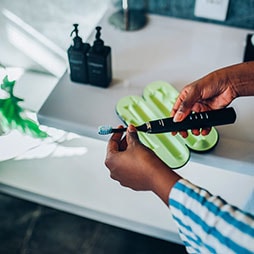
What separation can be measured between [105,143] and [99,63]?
0.93ft

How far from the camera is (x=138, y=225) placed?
1.15 meters

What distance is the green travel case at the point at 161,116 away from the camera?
751 millimetres

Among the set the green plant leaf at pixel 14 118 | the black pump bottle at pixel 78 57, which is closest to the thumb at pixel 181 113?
the black pump bottle at pixel 78 57

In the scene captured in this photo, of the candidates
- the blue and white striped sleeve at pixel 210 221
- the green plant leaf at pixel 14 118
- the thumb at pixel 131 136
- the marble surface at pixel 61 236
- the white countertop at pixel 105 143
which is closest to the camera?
the blue and white striped sleeve at pixel 210 221

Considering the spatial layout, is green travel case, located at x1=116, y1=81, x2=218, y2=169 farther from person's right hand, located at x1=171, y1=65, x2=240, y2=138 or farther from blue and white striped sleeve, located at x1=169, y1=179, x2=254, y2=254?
blue and white striped sleeve, located at x1=169, y1=179, x2=254, y2=254

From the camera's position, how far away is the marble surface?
4.15 feet

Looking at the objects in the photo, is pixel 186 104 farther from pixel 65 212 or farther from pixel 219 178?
pixel 65 212

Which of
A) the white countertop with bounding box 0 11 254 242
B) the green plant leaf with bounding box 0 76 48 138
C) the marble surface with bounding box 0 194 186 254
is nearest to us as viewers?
the white countertop with bounding box 0 11 254 242

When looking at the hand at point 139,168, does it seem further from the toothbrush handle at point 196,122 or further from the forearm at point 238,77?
the forearm at point 238,77

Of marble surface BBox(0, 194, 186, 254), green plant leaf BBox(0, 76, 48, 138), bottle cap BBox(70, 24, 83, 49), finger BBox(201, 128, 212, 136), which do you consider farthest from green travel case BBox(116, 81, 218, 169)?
marble surface BBox(0, 194, 186, 254)

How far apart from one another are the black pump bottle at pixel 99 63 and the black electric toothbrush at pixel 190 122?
0.53 feet

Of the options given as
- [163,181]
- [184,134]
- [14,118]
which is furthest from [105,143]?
[163,181]

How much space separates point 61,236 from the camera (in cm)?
129

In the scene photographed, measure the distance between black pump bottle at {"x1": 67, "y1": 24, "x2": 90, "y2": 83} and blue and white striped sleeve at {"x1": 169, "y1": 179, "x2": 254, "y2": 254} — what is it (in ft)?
1.13
